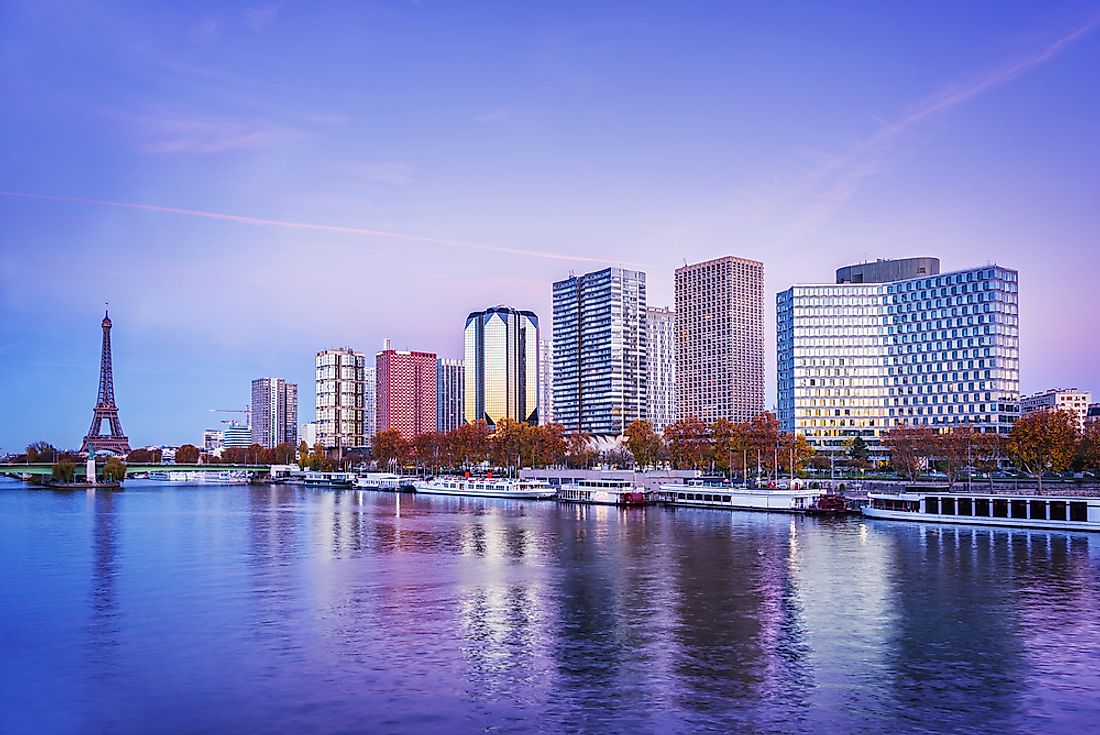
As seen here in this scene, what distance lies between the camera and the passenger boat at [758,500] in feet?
434

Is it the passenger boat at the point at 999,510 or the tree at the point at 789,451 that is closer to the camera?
the passenger boat at the point at 999,510

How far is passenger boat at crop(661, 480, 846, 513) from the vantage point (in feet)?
434

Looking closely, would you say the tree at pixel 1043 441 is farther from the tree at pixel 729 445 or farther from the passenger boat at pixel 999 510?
the tree at pixel 729 445

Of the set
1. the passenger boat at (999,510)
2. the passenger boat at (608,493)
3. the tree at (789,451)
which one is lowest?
the passenger boat at (608,493)

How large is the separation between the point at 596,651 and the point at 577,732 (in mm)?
12085

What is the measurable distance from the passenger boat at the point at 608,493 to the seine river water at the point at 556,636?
211 feet

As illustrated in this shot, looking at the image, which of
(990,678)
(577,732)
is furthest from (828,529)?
(577,732)

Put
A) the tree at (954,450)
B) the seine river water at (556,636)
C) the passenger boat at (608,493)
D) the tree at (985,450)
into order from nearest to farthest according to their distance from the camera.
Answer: the seine river water at (556,636), the passenger boat at (608,493), the tree at (954,450), the tree at (985,450)

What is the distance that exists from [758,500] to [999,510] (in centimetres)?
4084

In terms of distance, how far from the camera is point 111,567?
257ft

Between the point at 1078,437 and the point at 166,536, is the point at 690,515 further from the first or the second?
the point at 1078,437

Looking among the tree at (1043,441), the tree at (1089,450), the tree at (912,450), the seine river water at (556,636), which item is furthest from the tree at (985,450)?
the seine river water at (556,636)

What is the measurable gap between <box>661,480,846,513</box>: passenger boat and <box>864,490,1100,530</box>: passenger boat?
1277 centimetres

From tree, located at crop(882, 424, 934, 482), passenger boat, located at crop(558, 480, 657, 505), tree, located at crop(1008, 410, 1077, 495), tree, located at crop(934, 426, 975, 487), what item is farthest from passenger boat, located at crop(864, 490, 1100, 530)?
tree, located at crop(882, 424, 934, 482)
